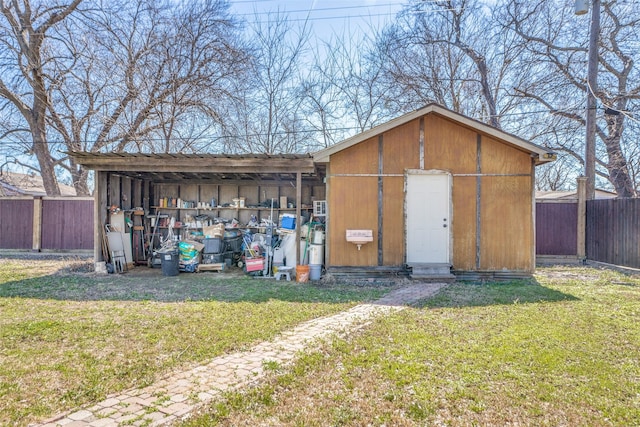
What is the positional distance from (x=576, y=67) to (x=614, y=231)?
7.00m

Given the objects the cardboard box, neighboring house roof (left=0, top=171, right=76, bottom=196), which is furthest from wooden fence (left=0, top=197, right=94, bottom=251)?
the cardboard box

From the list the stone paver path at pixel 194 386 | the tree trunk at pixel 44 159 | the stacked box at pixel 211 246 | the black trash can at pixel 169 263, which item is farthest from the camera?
the tree trunk at pixel 44 159

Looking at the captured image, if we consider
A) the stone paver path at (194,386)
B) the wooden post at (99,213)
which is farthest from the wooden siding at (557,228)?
the wooden post at (99,213)

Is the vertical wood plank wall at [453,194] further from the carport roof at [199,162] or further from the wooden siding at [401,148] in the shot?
the carport roof at [199,162]

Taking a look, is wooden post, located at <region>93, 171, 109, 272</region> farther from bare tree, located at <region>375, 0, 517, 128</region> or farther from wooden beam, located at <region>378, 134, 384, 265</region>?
bare tree, located at <region>375, 0, 517, 128</region>

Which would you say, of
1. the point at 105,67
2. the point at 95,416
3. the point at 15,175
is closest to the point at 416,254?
the point at 95,416

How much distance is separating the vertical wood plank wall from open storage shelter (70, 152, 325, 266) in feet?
3.94

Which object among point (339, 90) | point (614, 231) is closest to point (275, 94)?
point (339, 90)

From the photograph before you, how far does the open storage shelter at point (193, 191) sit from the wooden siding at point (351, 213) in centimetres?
105

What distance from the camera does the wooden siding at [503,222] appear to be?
7824 mm

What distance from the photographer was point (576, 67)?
13.6 m

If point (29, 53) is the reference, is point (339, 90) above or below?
below

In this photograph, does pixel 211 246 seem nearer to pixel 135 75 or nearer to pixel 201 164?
pixel 201 164

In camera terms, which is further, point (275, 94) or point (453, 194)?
point (275, 94)
